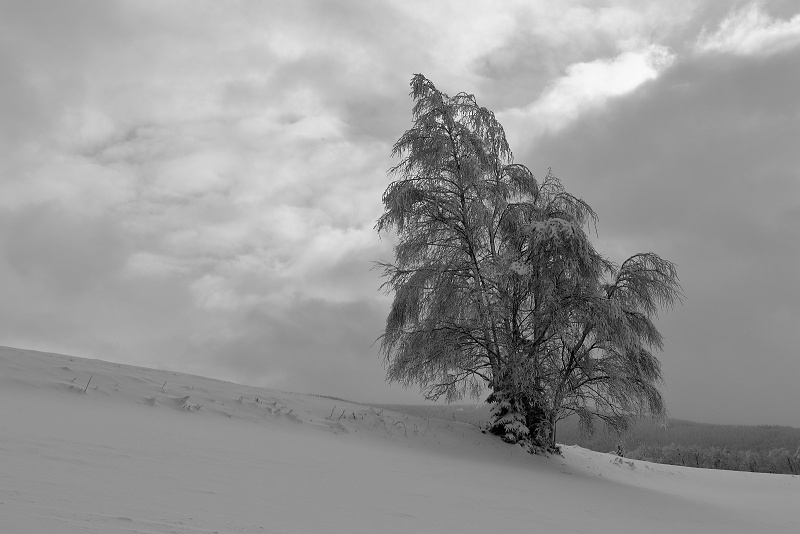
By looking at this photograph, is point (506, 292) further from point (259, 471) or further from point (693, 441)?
point (693, 441)

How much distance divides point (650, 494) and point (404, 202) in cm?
947

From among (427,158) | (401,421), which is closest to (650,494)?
(401,421)

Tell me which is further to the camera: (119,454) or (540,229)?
(540,229)

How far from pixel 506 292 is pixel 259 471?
30.7 feet

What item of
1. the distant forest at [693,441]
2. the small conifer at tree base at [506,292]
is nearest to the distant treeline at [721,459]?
the distant forest at [693,441]

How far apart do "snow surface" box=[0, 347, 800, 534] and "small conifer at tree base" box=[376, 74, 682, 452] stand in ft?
5.18

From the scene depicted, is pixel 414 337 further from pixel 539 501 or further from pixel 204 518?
pixel 204 518

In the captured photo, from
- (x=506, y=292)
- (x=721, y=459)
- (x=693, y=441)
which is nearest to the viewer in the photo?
(x=506, y=292)

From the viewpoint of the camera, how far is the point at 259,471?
736 centimetres

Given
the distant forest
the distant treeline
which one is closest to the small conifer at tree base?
the distant forest

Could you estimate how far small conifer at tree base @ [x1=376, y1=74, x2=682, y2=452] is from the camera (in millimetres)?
15039

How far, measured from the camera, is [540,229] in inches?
585

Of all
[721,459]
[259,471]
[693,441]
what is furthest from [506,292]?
[693,441]

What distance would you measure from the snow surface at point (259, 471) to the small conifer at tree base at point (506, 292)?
5.18 ft
